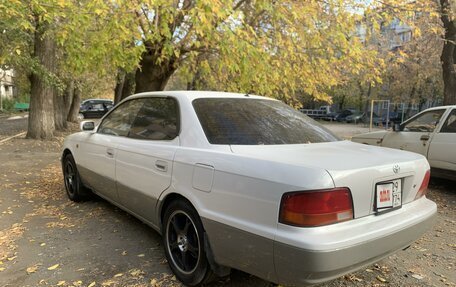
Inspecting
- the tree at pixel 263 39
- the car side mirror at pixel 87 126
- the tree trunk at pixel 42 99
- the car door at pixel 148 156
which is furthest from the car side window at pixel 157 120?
the tree trunk at pixel 42 99

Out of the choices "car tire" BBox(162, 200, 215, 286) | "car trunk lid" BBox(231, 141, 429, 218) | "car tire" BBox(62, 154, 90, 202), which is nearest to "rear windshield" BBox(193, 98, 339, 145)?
"car trunk lid" BBox(231, 141, 429, 218)

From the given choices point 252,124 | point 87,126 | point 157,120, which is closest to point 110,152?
point 157,120

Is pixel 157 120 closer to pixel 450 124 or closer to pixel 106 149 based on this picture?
pixel 106 149

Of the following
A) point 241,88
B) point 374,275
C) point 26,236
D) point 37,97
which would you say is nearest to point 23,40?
point 37,97

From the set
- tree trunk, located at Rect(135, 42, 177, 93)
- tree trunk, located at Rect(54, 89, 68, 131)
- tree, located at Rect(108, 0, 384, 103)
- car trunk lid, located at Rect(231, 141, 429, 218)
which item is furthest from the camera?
tree trunk, located at Rect(54, 89, 68, 131)

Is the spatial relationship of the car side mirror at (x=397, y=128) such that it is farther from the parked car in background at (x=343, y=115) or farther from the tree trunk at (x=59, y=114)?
the parked car in background at (x=343, y=115)

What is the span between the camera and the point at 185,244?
10.9 ft

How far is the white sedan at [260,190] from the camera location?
2.45 m

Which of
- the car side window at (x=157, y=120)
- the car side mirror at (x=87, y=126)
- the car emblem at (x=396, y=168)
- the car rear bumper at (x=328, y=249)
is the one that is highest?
the car side window at (x=157, y=120)

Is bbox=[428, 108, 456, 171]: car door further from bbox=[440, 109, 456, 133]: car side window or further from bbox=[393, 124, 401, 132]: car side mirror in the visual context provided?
bbox=[393, 124, 401, 132]: car side mirror

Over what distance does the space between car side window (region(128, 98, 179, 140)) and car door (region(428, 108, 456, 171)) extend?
5.14 m

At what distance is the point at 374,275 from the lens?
139 inches

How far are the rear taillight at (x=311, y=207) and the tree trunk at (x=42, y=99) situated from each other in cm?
1197

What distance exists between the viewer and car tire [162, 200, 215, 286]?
122 inches
